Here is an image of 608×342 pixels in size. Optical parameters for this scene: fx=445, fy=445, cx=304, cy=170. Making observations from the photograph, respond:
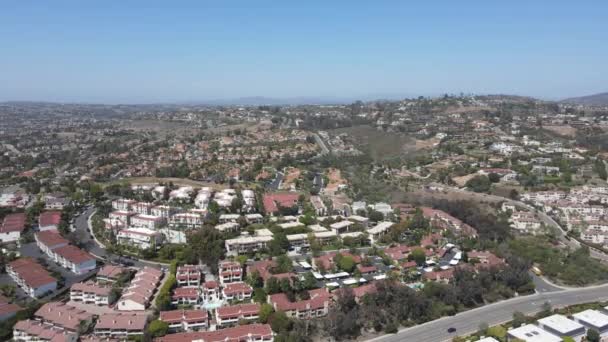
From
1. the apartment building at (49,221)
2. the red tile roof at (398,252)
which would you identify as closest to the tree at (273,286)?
the red tile roof at (398,252)

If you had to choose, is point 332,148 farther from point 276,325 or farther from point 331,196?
point 276,325

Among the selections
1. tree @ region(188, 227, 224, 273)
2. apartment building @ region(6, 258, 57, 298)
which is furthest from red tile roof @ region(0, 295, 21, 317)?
tree @ region(188, 227, 224, 273)

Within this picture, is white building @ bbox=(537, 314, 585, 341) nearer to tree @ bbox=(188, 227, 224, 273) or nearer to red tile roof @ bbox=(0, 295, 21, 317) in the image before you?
tree @ bbox=(188, 227, 224, 273)

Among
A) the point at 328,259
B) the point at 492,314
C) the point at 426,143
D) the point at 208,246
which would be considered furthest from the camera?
the point at 426,143

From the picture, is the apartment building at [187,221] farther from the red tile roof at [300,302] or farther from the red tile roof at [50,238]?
the red tile roof at [300,302]

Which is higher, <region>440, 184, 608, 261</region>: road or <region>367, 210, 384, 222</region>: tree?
<region>367, 210, 384, 222</region>: tree

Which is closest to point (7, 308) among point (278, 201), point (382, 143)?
point (278, 201)

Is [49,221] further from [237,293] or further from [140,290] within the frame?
[237,293]
